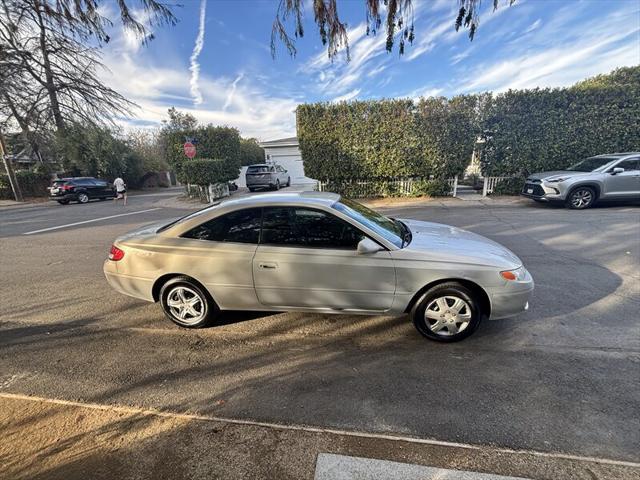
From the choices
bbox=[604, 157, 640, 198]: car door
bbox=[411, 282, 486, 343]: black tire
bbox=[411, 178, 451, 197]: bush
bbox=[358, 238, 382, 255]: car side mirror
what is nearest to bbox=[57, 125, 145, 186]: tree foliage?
bbox=[411, 178, 451, 197]: bush

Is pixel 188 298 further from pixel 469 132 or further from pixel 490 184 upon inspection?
pixel 490 184

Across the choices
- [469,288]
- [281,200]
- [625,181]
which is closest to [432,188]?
[625,181]

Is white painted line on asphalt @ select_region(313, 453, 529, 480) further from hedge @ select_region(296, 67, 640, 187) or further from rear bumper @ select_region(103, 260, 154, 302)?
hedge @ select_region(296, 67, 640, 187)

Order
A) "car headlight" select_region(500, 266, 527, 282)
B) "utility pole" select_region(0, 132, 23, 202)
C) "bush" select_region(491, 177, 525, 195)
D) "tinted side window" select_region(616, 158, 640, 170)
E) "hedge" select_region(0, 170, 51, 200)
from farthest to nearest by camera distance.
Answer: "hedge" select_region(0, 170, 51, 200)
"utility pole" select_region(0, 132, 23, 202)
"bush" select_region(491, 177, 525, 195)
"tinted side window" select_region(616, 158, 640, 170)
"car headlight" select_region(500, 266, 527, 282)

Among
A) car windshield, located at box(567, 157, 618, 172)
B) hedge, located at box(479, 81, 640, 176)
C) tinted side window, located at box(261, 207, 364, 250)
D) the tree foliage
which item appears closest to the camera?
tinted side window, located at box(261, 207, 364, 250)

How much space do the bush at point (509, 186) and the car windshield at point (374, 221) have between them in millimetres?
11580

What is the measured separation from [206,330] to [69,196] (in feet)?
65.8

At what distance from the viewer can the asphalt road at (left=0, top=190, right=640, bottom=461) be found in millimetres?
2090

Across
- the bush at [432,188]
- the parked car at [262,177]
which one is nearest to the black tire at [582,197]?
the bush at [432,188]

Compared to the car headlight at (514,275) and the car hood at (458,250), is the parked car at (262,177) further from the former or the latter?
the car headlight at (514,275)

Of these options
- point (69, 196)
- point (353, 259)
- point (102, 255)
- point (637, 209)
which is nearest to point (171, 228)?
point (353, 259)

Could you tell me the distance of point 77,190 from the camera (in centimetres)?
1791

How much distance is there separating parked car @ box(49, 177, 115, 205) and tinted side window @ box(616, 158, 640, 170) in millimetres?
25453

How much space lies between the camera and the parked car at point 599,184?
913cm
